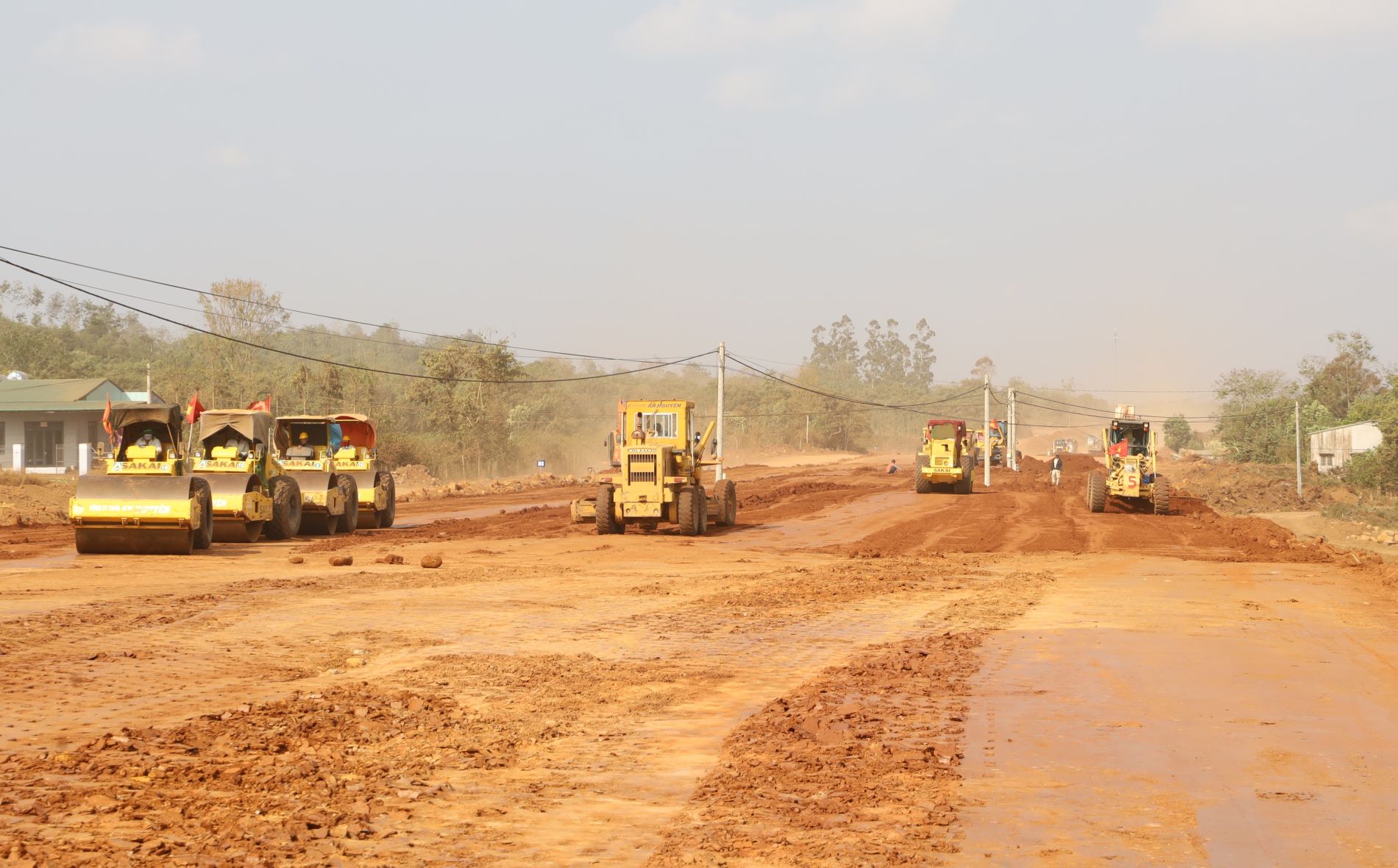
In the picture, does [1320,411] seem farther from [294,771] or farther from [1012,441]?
[294,771]

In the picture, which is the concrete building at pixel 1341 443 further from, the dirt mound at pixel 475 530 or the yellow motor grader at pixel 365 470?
the yellow motor grader at pixel 365 470

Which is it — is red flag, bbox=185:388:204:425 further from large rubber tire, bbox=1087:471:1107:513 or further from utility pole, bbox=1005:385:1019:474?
utility pole, bbox=1005:385:1019:474

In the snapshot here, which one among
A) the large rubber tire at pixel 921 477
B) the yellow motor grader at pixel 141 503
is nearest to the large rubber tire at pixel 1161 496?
the large rubber tire at pixel 921 477

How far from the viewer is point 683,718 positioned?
361 inches

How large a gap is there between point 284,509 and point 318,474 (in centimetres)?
170

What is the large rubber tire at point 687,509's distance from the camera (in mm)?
26344

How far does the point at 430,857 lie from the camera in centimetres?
579

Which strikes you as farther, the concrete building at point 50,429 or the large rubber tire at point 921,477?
the concrete building at point 50,429

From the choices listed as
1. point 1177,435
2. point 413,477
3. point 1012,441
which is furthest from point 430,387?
point 1177,435

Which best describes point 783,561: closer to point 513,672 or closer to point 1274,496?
point 513,672

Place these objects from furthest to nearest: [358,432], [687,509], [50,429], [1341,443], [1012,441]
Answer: [1012,441], [1341,443], [50,429], [358,432], [687,509]

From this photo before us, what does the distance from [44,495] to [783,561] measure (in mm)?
26271

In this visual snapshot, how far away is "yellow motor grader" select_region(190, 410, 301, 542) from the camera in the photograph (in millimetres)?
23078

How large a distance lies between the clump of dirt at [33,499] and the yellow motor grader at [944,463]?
2722 cm
